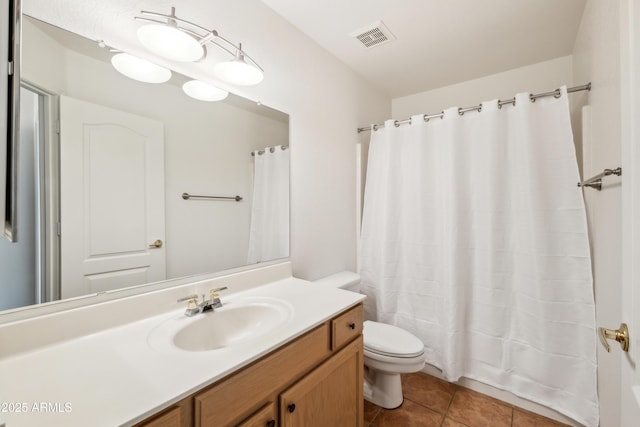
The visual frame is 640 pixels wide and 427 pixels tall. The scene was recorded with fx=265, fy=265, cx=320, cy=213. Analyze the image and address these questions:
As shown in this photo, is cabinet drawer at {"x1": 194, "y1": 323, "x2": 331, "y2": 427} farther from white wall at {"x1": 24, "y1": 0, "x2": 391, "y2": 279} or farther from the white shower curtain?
the white shower curtain

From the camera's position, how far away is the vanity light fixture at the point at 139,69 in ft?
3.23

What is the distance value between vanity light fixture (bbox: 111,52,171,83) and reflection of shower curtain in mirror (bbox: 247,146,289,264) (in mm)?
534

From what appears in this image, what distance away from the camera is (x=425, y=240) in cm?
192

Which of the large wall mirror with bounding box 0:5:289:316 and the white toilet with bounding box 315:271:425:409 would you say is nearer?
the large wall mirror with bounding box 0:5:289:316

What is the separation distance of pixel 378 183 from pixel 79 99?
1.76 meters

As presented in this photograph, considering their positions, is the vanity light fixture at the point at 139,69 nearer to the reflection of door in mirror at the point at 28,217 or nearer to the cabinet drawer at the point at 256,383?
the reflection of door in mirror at the point at 28,217

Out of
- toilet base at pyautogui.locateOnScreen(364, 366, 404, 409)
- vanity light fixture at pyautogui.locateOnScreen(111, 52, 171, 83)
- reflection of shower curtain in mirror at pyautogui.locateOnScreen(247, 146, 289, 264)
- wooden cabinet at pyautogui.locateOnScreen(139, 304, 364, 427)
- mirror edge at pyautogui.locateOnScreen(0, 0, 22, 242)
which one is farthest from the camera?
toilet base at pyautogui.locateOnScreen(364, 366, 404, 409)

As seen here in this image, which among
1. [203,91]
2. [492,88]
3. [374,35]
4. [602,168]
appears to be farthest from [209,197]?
[492,88]

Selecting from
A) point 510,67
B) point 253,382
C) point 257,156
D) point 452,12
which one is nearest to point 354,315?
point 253,382

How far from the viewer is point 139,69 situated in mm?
1033

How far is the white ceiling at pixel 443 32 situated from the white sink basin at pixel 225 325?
161 cm

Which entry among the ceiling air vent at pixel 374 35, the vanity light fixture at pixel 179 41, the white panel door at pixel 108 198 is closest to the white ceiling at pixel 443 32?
the ceiling air vent at pixel 374 35

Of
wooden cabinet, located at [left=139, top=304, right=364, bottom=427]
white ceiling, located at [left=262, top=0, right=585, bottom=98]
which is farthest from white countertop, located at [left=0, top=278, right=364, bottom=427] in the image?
white ceiling, located at [left=262, top=0, right=585, bottom=98]

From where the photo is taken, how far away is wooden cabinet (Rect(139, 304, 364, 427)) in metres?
0.65
